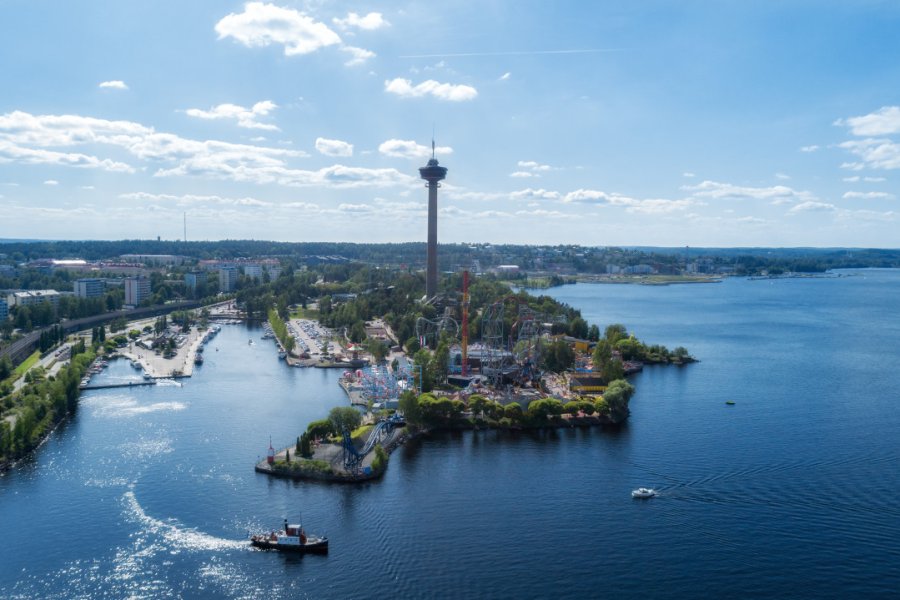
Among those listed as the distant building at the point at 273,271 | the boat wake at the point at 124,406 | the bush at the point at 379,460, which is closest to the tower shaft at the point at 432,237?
the distant building at the point at 273,271

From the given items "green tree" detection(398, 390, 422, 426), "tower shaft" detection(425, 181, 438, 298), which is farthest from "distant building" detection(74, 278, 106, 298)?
"green tree" detection(398, 390, 422, 426)

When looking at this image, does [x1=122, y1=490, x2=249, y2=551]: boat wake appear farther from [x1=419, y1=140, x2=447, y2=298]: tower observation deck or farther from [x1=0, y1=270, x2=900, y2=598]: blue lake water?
[x1=419, y1=140, x2=447, y2=298]: tower observation deck

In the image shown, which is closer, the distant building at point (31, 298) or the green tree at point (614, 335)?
the green tree at point (614, 335)

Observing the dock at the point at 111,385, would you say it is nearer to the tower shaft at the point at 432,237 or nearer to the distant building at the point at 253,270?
the tower shaft at the point at 432,237

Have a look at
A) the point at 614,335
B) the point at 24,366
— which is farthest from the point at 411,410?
the point at 24,366

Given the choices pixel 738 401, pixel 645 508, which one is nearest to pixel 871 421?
pixel 738 401

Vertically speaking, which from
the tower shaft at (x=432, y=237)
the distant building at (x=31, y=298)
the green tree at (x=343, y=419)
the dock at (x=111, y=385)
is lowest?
the dock at (x=111, y=385)

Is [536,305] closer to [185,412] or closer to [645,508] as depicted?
[185,412]

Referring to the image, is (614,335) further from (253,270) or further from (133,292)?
(253,270)
